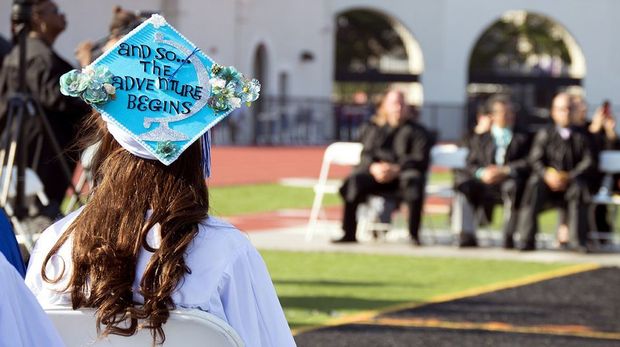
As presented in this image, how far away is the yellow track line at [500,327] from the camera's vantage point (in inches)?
341

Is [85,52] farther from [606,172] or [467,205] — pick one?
[606,172]

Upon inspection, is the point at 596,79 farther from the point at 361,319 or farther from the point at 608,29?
the point at 361,319

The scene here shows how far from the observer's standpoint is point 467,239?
13367 mm

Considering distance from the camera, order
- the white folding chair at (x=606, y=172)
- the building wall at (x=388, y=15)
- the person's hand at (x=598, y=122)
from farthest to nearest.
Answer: the building wall at (x=388, y=15)
the person's hand at (x=598, y=122)
the white folding chair at (x=606, y=172)

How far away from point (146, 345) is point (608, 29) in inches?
1864

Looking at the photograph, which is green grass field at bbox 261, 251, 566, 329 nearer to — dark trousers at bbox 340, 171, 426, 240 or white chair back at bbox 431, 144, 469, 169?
dark trousers at bbox 340, 171, 426, 240

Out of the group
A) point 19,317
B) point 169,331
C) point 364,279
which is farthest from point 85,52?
point 19,317

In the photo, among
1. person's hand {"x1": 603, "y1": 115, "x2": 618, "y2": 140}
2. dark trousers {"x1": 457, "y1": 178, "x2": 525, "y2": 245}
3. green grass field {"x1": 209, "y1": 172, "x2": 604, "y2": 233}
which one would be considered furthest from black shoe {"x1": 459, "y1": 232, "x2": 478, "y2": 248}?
person's hand {"x1": 603, "y1": 115, "x2": 618, "y2": 140}

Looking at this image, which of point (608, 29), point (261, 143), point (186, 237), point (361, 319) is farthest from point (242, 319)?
point (608, 29)

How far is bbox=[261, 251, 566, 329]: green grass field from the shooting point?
956 cm

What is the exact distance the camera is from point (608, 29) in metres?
48.9

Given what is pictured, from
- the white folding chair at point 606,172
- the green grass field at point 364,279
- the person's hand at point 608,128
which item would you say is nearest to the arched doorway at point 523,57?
the person's hand at point 608,128

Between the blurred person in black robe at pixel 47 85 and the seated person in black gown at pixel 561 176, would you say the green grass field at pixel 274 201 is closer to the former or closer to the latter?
the seated person in black gown at pixel 561 176

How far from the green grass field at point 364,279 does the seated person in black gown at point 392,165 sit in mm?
774
